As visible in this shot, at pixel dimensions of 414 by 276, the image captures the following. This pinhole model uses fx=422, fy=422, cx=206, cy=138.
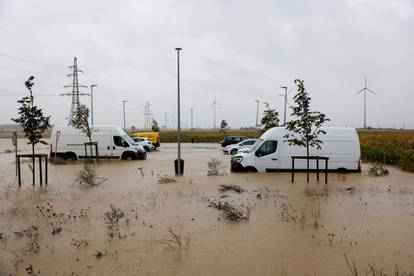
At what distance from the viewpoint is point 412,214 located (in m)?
10.6

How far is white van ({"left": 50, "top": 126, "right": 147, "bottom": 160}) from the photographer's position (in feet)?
89.4

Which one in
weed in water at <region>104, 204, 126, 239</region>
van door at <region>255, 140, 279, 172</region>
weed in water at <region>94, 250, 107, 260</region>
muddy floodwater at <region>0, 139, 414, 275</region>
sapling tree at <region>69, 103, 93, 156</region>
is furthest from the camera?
sapling tree at <region>69, 103, 93, 156</region>

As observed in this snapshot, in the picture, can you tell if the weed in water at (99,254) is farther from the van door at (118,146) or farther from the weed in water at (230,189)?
the van door at (118,146)

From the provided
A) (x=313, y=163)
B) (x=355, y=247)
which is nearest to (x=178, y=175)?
(x=313, y=163)

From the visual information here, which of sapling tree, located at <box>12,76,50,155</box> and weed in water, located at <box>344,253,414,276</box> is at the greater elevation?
sapling tree, located at <box>12,76,50,155</box>

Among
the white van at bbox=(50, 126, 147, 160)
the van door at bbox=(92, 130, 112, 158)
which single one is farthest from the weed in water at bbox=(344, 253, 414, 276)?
the van door at bbox=(92, 130, 112, 158)

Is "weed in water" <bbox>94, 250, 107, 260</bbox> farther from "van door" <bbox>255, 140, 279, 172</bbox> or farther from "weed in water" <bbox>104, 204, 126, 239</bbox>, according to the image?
"van door" <bbox>255, 140, 279, 172</bbox>

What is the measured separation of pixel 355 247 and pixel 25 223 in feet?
23.3

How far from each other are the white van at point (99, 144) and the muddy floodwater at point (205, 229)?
1165 centimetres

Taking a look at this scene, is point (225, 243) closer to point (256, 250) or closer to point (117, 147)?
point (256, 250)

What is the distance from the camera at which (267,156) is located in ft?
61.9

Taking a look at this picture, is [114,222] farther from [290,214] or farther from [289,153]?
[289,153]

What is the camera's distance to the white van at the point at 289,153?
62.1 ft

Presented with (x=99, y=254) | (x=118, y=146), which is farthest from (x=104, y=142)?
(x=99, y=254)
